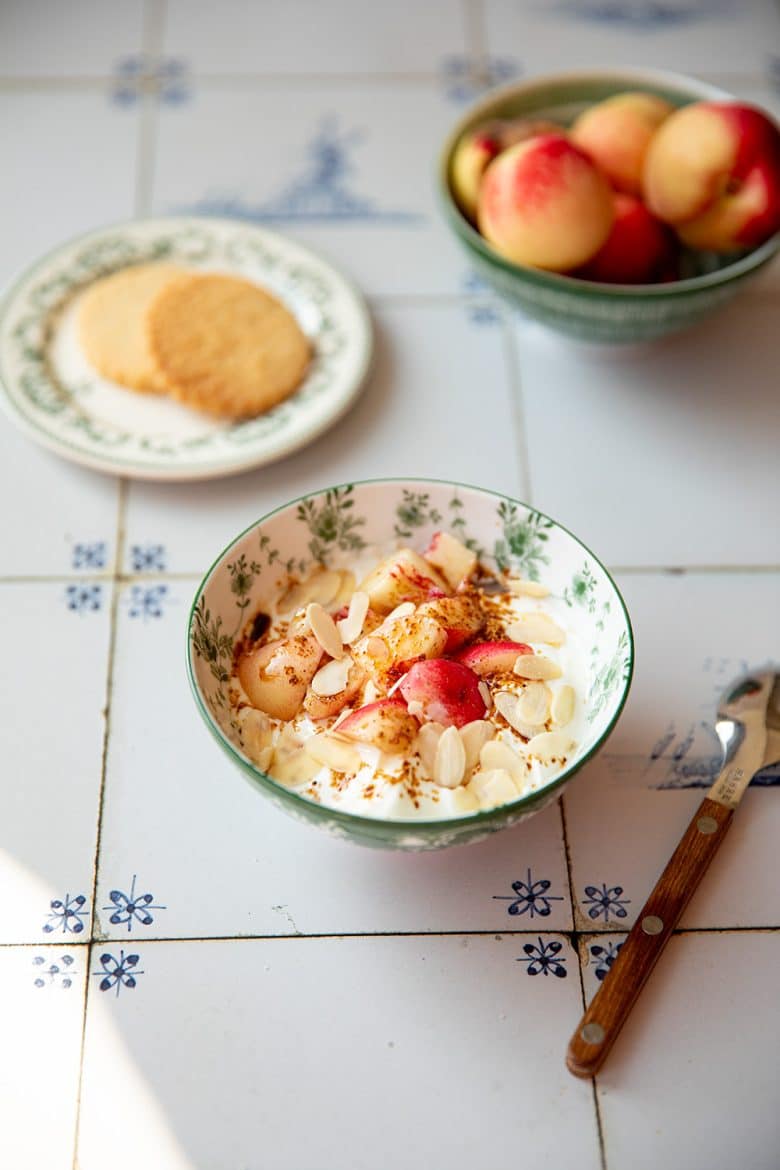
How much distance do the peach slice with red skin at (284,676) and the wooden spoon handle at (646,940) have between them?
0.86 feet

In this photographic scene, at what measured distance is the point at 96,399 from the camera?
1.05 m

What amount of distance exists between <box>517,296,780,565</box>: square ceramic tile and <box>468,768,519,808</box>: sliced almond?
12.5 inches

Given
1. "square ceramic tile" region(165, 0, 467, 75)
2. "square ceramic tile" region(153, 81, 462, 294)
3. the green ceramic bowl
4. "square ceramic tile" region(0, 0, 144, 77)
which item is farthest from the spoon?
"square ceramic tile" region(0, 0, 144, 77)

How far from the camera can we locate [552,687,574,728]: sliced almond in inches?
29.4

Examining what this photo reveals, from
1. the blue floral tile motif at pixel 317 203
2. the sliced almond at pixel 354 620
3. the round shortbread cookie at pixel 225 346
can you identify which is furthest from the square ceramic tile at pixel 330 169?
the sliced almond at pixel 354 620

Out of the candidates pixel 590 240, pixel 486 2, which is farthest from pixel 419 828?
pixel 486 2

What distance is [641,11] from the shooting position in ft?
4.81

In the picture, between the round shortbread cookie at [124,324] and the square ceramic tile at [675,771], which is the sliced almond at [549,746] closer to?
the square ceramic tile at [675,771]

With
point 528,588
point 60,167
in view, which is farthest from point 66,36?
point 528,588

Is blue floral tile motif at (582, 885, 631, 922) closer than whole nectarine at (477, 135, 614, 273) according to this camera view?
Yes

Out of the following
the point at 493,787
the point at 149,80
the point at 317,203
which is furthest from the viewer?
the point at 149,80

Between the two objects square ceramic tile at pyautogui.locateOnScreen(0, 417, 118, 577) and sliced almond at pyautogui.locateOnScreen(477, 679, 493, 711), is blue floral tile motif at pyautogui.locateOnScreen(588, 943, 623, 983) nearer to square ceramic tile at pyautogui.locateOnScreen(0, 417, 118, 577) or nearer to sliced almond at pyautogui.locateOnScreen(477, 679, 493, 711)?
sliced almond at pyautogui.locateOnScreen(477, 679, 493, 711)

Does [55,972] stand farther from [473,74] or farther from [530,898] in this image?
[473,74]

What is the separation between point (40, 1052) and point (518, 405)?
68 cm
